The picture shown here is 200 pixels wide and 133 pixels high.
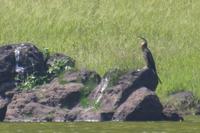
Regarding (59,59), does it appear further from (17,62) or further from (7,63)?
(7,63)

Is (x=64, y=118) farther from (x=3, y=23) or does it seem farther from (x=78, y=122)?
(x=3, y=23)

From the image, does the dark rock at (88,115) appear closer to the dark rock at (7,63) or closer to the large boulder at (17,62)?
the large boulder at (17,62)

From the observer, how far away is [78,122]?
29.6m

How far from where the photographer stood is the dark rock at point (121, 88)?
31297 mm

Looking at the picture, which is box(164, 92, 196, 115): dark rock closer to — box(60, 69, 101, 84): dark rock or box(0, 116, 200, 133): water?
box(60, 69, 101, 84): dark rock

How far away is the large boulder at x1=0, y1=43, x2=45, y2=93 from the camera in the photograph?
35250mm

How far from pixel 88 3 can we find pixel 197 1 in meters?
8.58

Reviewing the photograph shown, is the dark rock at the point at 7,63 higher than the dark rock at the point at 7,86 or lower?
higher

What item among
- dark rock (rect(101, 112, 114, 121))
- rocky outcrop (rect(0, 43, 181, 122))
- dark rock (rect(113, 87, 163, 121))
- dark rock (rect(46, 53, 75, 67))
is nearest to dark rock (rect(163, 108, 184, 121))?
rocky outcrop (rect(0, 43, 181, 122))

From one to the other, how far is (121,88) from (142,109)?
6.32 feet

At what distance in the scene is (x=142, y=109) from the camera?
3006 cm

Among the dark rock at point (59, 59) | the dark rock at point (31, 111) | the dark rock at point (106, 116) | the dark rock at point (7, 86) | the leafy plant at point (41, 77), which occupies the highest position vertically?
the dark rock at point (59, 59)

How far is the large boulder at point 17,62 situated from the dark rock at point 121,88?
4.42 metres

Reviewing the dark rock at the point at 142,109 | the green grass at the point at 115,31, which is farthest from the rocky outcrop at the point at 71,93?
the green grass at the point at 115,31
